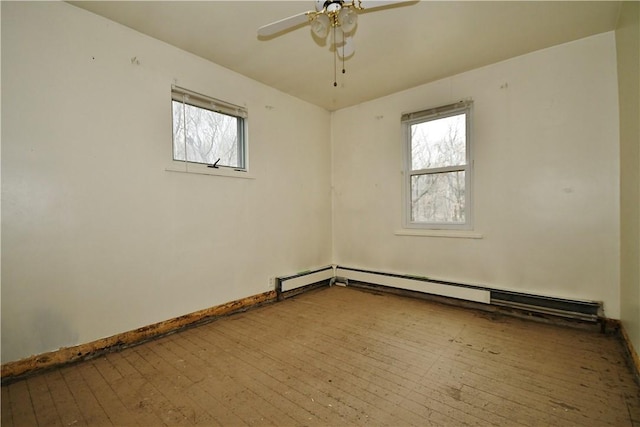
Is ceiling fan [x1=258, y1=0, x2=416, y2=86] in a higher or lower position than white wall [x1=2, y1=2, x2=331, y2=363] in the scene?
higher

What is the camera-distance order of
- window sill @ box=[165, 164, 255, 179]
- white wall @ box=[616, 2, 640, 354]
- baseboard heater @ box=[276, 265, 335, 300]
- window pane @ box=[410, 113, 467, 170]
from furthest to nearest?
baseboard heater @ box=[276, 265, 335, 300] < window pane @ box=[410, 113, 467, 170] < window sill @ box=[165, 164, 255, 179] < white wall @ box=[616, 2, 640, 354]

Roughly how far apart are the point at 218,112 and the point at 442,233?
9.70 feet

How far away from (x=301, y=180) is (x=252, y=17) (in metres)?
2.11

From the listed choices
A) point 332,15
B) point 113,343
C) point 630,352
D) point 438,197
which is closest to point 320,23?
point 332,15

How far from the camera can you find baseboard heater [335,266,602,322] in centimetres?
268

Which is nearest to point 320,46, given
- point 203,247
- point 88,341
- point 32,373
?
point 203,247

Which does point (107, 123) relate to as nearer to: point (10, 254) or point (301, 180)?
point (10, 254)

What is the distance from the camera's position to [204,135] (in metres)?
3.06

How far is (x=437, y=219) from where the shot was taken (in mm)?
3631

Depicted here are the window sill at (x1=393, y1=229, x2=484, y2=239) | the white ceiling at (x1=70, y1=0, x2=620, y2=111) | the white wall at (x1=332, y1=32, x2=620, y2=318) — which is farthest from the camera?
the window sill at (x1=393, y1=229, x2=484, y2=239)

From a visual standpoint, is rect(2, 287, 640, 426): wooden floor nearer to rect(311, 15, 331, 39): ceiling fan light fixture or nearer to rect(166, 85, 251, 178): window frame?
rect(166, 85, 251, 178): window frame

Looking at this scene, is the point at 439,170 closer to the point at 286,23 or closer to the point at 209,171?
the point at 286,23

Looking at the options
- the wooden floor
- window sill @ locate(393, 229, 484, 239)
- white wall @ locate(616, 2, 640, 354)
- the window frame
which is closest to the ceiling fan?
the window frame

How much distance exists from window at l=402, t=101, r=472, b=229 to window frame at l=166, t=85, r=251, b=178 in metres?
2.07
